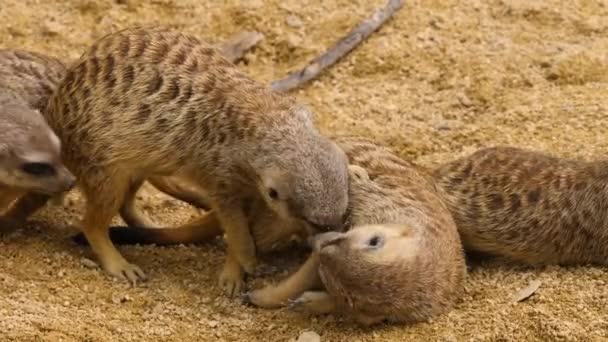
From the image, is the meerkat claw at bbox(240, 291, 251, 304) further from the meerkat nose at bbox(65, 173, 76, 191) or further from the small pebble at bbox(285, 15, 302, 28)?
the small pebble at bbox(285, 15, 302, 28)

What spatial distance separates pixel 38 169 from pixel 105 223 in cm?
27

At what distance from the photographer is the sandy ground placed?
286 cm

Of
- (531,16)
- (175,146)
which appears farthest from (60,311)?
(531,16)

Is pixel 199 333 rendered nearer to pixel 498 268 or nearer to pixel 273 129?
pixel 273 129

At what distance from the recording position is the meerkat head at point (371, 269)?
107 inches

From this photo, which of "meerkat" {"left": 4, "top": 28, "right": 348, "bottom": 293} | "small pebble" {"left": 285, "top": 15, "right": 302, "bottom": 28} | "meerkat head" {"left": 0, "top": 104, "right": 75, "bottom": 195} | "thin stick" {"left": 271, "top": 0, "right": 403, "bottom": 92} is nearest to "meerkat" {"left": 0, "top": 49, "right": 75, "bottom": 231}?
"meerkat head" {"left": 0, "top": 104, "right": 75, "bottom": 195}

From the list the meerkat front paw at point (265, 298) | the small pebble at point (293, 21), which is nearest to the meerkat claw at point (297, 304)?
the meerkat front paw at point (265, 298)

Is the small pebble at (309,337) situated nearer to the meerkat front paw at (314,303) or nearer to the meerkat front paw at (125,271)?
the meerkat front paw at (314,303)

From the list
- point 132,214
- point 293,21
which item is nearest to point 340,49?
point 293,21

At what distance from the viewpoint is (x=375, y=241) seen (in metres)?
2.76

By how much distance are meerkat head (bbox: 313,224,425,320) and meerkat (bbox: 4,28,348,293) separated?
0.96ft

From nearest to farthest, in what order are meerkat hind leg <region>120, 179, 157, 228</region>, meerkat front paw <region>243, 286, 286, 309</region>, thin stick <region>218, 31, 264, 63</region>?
meerkat front paw <region>243, 286, 286, 309</region>
meerkat hind leg <region>120, 179, 157, 228</region>
thin stick <region>218, 31, 264, 63</region>

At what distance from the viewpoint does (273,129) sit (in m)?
3.01

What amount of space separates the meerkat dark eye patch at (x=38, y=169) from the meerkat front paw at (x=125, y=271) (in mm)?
346
